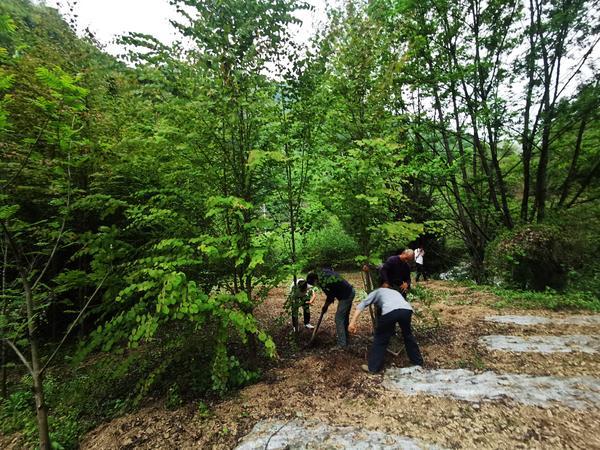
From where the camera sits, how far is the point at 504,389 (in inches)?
127

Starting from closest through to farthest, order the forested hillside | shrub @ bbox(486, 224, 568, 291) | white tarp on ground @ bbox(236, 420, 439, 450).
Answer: white tarp on ground @ bbox(236, 420, 439, 450) → the forested hillside → shrub @ bbox(486, 224, 568, 291)

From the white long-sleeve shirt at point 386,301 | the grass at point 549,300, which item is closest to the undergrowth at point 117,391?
the white long-sleeve shirt at point 386,301

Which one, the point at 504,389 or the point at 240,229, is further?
the point at 240,229

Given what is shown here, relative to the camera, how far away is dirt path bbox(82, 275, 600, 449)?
8.52ft

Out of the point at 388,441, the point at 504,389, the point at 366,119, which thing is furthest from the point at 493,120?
the point at 388,441

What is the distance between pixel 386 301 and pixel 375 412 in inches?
57.2

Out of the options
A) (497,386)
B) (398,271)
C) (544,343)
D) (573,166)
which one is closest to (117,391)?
(398,271)

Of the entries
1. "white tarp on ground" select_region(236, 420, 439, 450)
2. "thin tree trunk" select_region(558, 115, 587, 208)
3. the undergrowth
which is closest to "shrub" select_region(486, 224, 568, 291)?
"thin tree trunk" select_region(558, 115, 587, 208)

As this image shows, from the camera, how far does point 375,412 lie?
3035mm

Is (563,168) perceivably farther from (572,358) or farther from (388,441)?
(388,441)

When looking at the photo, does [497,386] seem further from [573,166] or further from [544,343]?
[573,166]

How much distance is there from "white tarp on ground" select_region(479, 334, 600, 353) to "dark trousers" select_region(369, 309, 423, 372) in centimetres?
145

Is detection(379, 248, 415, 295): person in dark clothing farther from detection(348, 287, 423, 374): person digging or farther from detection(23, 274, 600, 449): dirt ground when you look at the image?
detection(23, 274, 600, 449): dirt ground

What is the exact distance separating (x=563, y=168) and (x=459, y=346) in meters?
8.48
